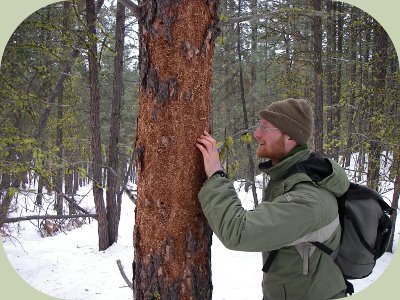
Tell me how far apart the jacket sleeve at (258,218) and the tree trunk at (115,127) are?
28.5 ft

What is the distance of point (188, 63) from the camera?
207cm

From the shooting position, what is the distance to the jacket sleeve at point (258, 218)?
1.84 metres

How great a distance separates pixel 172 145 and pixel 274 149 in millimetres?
758

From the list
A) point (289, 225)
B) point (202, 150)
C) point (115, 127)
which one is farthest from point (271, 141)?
point (115, 127)

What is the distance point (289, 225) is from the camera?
187cm

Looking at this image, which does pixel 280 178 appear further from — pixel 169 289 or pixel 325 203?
pixel 169 289

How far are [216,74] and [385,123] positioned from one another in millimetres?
5838

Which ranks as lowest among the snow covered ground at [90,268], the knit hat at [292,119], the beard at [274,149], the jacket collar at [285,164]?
the snow covered ground at [90,268]

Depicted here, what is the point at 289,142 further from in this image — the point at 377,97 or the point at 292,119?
the point at 377,97

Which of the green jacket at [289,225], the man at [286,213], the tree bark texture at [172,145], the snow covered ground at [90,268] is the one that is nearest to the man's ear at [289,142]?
the man at [286,213]

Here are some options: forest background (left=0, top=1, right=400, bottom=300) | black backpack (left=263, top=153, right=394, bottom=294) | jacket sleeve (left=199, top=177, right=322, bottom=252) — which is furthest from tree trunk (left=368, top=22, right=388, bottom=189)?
jacket sleeve (left=199, top=177, right=322, bottom=252)

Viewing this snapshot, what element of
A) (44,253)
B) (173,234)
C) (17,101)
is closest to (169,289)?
(173,234)

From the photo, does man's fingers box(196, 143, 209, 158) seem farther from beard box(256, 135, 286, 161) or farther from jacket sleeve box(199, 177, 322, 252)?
beard box(256, 135, 286, 161)

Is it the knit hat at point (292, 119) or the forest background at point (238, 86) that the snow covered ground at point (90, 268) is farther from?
the knit hat at point (292, 119)
